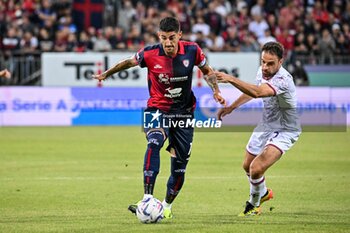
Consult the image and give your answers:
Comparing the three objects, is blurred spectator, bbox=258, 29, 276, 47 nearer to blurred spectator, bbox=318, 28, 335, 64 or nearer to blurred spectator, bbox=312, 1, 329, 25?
blurred spectator, bbox=318, 28, 335, 64

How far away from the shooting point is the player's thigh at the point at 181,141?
396 inches

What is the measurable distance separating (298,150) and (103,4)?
13.8m

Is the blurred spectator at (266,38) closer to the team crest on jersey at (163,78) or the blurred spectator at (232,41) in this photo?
the blurred spectator at (232,41)

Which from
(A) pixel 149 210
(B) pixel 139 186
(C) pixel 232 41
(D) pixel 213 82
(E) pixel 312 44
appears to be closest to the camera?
(A) pixel 149 210

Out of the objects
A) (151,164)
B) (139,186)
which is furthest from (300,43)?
(151,164)

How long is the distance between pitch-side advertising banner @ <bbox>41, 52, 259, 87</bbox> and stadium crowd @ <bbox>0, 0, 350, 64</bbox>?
891 mm

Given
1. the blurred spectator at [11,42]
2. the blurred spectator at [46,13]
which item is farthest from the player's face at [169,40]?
the blurred spectator at [46,13]

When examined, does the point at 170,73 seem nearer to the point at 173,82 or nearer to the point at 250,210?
the point at 173,82

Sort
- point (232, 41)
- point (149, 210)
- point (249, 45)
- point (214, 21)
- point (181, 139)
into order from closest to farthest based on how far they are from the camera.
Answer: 1. point (149, 210)
2. point (181, 139)
3. point (249, 45)
4. point (232, 41)
5. point (214, 21)

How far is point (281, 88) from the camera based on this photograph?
10055 millimetres

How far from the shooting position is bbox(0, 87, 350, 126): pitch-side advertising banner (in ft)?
82.8

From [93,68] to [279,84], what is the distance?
1731 centimetres

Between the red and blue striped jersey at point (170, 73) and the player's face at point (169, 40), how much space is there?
19cm

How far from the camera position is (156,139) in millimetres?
9719
